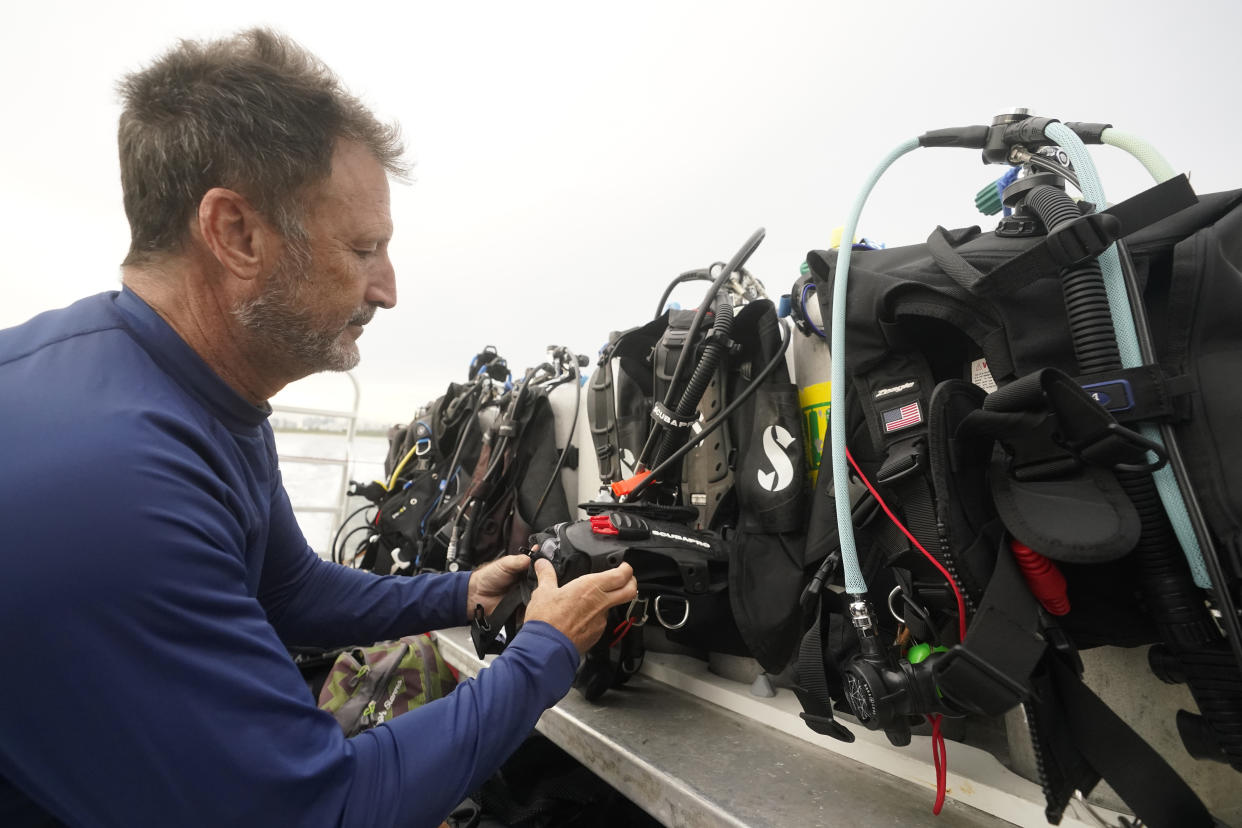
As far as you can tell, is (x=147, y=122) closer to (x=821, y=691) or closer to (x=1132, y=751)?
(x=821, y=691)

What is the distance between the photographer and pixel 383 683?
165cm

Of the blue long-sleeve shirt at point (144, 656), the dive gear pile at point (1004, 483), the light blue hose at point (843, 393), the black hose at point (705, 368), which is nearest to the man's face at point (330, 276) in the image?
the blue long-sleeve shirt at point (144, 656)

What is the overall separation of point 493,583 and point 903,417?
77 cm

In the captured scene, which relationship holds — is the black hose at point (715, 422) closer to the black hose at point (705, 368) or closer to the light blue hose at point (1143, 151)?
the black hose at point (705, 368)

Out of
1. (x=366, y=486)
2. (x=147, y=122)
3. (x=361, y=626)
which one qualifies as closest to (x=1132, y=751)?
(x=361, y=626)

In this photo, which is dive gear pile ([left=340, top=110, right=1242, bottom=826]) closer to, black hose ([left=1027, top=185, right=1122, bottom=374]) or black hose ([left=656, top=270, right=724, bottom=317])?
black hose ([left=1027, top=185, right=1122, bottom=374])

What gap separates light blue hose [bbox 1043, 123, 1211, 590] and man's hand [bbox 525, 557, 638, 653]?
0.64 m

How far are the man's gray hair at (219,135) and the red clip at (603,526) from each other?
0.62m

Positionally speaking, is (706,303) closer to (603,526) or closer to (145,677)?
(603,526)

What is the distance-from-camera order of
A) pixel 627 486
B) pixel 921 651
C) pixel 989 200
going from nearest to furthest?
pixel 921 651, pixel 989 200, pixel 627 486

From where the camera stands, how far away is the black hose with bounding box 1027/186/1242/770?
0.57 metres

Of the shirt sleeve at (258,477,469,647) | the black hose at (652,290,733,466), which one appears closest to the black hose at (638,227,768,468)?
the black hose at (652,290,733,466)

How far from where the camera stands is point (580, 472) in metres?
2.01

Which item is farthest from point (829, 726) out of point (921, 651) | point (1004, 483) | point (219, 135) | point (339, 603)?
point (219, 135)
